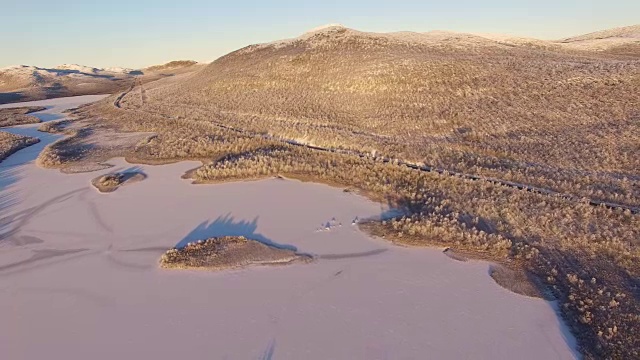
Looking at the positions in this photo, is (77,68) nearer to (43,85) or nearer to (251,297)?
(43,85)

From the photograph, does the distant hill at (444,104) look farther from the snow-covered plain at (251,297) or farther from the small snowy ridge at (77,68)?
the small snowy ridge at (77,68)

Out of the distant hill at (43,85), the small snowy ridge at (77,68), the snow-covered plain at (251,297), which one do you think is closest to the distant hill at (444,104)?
the snow-covered plain at (251,297)

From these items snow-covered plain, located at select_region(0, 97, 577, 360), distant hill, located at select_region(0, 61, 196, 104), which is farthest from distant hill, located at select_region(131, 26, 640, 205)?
distant hill, located at select_region(0, 61, 196, 104)

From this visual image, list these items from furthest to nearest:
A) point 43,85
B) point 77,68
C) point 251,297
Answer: point 77,68, point 43,85, point 251,297

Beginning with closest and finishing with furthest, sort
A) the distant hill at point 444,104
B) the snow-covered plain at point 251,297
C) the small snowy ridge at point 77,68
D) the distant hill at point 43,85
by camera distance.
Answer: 1. the snow-covered plain at point 251,297
2. the distant hill at point 444,104
3. the distant hill at point 43,85
4. the small snowy ridge at point 77,68

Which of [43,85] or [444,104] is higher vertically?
[43,85]

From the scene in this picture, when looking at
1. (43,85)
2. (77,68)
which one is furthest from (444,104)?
(77,68)

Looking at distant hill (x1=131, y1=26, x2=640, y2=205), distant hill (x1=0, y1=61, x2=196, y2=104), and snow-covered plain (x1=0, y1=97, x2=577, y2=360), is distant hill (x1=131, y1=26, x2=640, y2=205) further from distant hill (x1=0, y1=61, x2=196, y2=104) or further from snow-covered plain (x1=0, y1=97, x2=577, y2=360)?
distant hill (x1=0, y1=61, x2=196, y2=104)

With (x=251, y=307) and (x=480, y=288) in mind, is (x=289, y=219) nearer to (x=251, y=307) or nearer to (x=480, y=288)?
(x=251, y=307)
